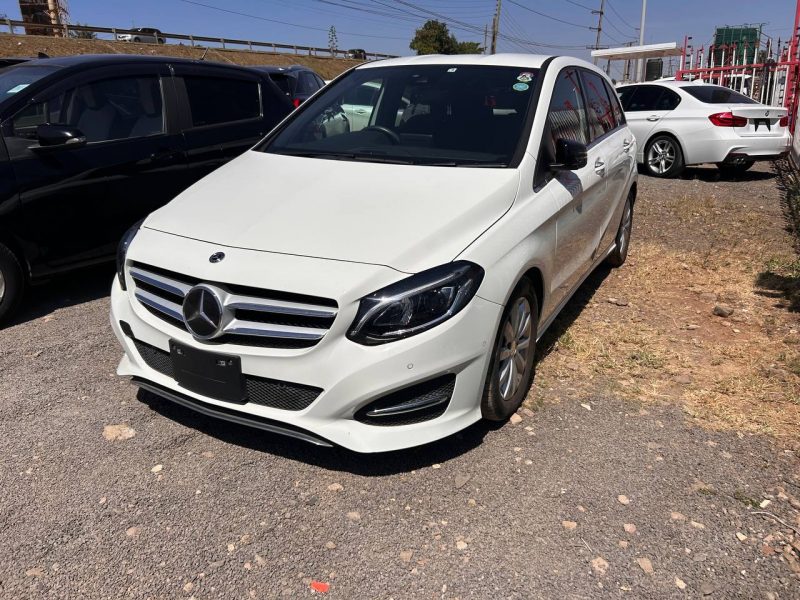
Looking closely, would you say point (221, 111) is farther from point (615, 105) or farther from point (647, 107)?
point (647, 107)

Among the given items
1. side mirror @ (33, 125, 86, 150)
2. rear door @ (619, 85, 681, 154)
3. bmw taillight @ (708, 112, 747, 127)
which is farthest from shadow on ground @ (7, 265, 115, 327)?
bmw taillight @ (708, 112, 747, 127)

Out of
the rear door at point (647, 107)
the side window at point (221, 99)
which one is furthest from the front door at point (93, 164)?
the rear door at point (647, 107)

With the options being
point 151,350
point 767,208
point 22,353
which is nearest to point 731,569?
point 151,350

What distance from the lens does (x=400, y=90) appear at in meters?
4.20

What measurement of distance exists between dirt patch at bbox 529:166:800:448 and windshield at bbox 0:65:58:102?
4.02 metres

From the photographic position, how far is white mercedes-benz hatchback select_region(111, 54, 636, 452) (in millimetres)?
2594

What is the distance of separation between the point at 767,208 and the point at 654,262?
3653mm

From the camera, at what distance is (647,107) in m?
11.5

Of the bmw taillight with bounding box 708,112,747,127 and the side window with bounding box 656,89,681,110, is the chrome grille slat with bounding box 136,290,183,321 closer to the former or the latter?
the bmw taillight with bounding box 708,112,747,127

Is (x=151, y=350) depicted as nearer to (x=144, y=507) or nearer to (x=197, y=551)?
(x=144, y=507)

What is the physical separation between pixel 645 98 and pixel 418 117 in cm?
904

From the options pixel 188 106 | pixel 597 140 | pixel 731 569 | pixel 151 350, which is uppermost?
pixel 188 106

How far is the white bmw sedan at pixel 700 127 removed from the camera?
34.5ft

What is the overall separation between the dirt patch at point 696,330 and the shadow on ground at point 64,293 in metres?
3.49
